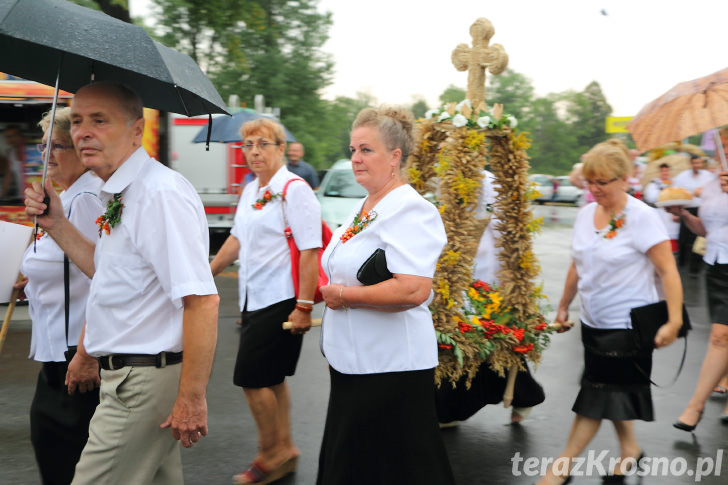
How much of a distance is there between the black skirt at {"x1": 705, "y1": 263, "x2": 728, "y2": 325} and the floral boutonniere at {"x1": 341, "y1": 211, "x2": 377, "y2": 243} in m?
3.39

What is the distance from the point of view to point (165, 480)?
2.58 meters

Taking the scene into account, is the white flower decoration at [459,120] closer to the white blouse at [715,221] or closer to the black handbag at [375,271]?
the black handbag at [375,271]

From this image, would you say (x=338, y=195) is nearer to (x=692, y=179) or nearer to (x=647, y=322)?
(x=692, y=179)

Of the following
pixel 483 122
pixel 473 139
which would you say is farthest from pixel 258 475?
pixel 483 122

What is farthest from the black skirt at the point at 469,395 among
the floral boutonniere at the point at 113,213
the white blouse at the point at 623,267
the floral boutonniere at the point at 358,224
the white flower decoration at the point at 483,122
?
the floral boutonniere at the point at 113,213

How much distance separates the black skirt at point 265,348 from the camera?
13.6 feet

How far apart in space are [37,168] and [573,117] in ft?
223

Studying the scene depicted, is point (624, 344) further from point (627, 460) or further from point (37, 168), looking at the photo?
point (37, 168)

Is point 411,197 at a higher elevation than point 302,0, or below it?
below

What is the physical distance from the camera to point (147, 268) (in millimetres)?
2406

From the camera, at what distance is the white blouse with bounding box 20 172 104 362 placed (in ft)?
9.73

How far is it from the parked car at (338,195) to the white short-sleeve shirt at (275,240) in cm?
768

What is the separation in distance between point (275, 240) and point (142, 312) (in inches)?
73.4

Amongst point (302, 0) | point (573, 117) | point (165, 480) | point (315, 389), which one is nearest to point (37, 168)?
point (315, 389)
